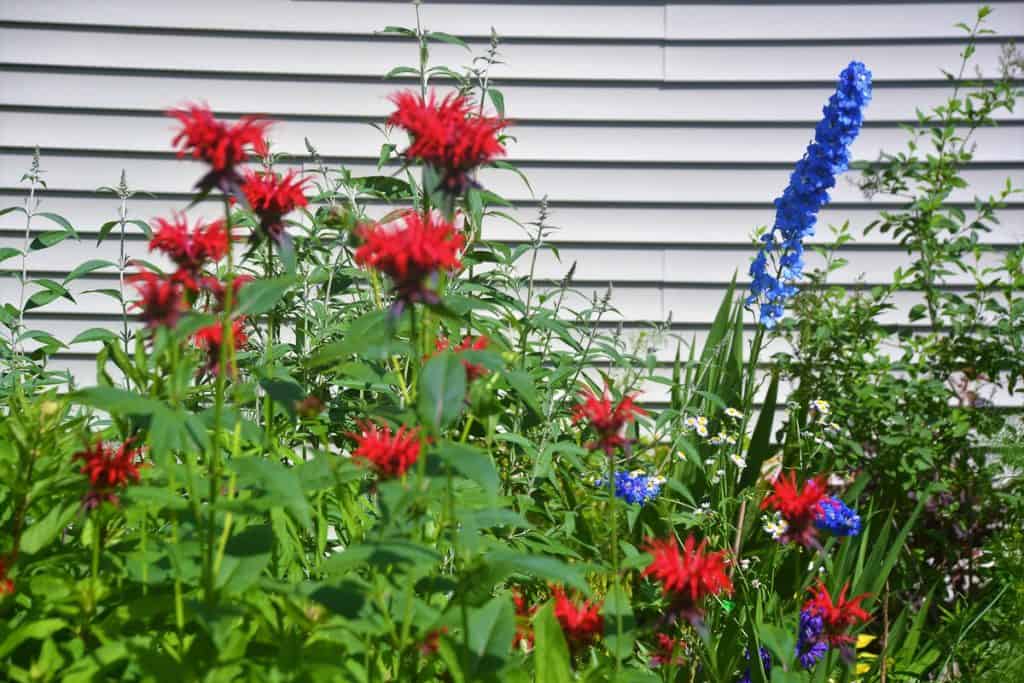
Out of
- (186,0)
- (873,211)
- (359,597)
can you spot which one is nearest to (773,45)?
(873,211)

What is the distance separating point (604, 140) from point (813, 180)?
4.70ft

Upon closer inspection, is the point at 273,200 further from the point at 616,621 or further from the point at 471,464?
the point at 616,621

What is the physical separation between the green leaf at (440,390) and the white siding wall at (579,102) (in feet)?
9.11

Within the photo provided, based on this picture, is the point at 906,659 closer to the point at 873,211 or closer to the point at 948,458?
the point at 948,458

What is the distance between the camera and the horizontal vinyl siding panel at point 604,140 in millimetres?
3760

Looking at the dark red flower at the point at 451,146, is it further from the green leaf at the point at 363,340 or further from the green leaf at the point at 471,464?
the green leaf at the point at 471,464

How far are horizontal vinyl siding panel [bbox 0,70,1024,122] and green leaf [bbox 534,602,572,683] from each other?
8.88 ft

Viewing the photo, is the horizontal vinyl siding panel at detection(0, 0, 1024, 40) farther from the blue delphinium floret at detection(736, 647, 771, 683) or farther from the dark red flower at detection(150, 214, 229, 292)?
the dark red flower at detection(150, 214, 229, 292)

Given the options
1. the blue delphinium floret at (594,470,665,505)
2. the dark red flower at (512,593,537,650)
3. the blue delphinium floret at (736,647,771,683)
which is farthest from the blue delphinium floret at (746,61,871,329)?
the dark red flower at (512,593,537,650)

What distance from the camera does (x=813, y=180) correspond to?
2508 millimetres

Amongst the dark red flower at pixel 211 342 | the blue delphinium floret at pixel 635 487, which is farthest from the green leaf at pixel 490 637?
the blue delphinium floret at pixel 635 487

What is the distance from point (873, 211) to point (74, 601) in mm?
3383

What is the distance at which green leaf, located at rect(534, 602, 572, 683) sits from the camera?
4.56ft

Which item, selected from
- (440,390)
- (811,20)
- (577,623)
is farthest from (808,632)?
(811,20)
